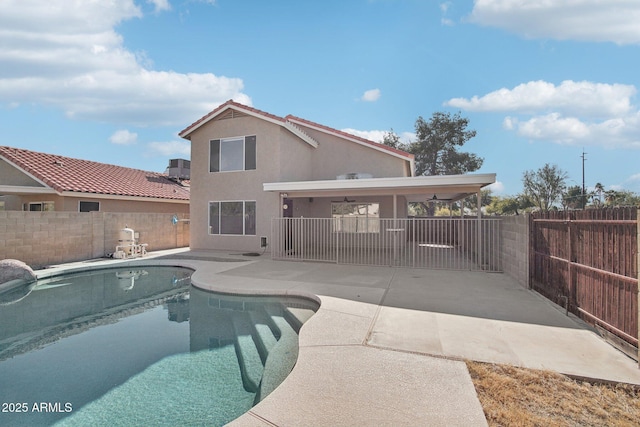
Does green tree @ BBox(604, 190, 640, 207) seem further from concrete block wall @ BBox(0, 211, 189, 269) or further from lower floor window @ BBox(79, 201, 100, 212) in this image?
lower floor window @ BBox(79, 201, 100, 212)

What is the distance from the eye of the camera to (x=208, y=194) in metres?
16.5

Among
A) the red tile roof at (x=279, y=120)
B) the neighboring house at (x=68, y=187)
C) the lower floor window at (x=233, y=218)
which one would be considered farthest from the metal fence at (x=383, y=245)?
the neighboring house at (x=68, y=187)

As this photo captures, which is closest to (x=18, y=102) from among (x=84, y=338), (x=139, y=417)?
(x=84, y=338)

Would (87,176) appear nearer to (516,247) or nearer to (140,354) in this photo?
(140,354)

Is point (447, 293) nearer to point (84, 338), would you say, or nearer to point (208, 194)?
point (84, 338)

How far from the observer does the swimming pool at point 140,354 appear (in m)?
3.86

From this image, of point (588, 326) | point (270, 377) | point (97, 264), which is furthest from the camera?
point (97, 264)

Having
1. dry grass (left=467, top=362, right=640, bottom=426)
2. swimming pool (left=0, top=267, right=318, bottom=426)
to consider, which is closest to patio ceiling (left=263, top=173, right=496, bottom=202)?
swimming pool (left=0, top=267, right=318, bottom=426)

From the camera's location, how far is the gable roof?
15070 mm

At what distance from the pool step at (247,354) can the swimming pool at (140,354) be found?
0.06 ft

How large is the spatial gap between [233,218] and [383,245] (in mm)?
7308

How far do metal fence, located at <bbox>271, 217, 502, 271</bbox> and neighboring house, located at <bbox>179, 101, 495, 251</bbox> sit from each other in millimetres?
532

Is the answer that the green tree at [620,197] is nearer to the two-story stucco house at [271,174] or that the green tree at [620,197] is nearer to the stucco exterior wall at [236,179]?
the two-story stucco house at [271,174]

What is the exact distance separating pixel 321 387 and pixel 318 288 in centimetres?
468
